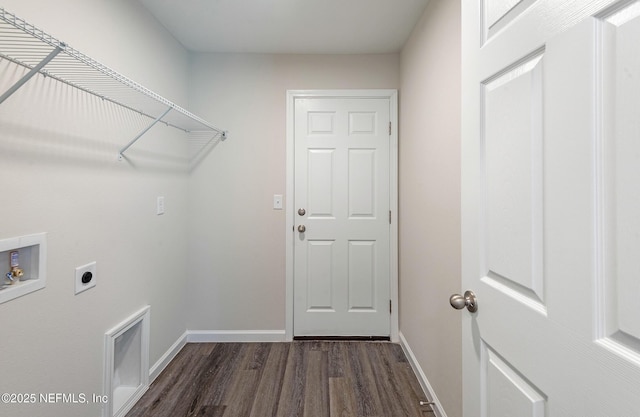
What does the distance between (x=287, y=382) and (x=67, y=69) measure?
1.98 m

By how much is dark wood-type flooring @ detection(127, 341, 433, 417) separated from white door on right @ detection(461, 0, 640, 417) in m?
1.05

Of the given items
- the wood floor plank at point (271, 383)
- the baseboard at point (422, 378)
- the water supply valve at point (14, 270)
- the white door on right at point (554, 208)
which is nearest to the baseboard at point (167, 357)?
the wood floor plank at point (271, 383)

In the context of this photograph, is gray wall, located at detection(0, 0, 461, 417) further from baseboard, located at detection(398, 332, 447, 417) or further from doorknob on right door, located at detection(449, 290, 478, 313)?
doorknob on right door, located at detection(449, 290, 478, 313)

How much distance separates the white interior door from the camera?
2344 mm

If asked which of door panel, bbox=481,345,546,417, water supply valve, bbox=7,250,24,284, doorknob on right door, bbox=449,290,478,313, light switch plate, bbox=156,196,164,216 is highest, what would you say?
light switch plate, bbox=156,196,164,216

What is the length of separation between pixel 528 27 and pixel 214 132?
216cm

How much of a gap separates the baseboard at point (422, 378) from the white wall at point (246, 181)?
3.22 ft

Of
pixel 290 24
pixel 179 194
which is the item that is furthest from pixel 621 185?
pixel 179 194

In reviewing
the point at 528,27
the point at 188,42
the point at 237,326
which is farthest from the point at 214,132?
the point at 528,27

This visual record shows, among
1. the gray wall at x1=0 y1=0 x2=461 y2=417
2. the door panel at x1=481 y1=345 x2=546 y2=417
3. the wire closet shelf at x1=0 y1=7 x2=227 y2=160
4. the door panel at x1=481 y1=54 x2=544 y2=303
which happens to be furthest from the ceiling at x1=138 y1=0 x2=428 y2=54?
the door panel at x1=481 y1=345 x2=546 y2=417

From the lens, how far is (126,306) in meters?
1.60

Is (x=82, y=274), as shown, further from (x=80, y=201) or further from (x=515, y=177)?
(x=515, y=177)

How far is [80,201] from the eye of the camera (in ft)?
4.25

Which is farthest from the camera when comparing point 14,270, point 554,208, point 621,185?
point 14,270
